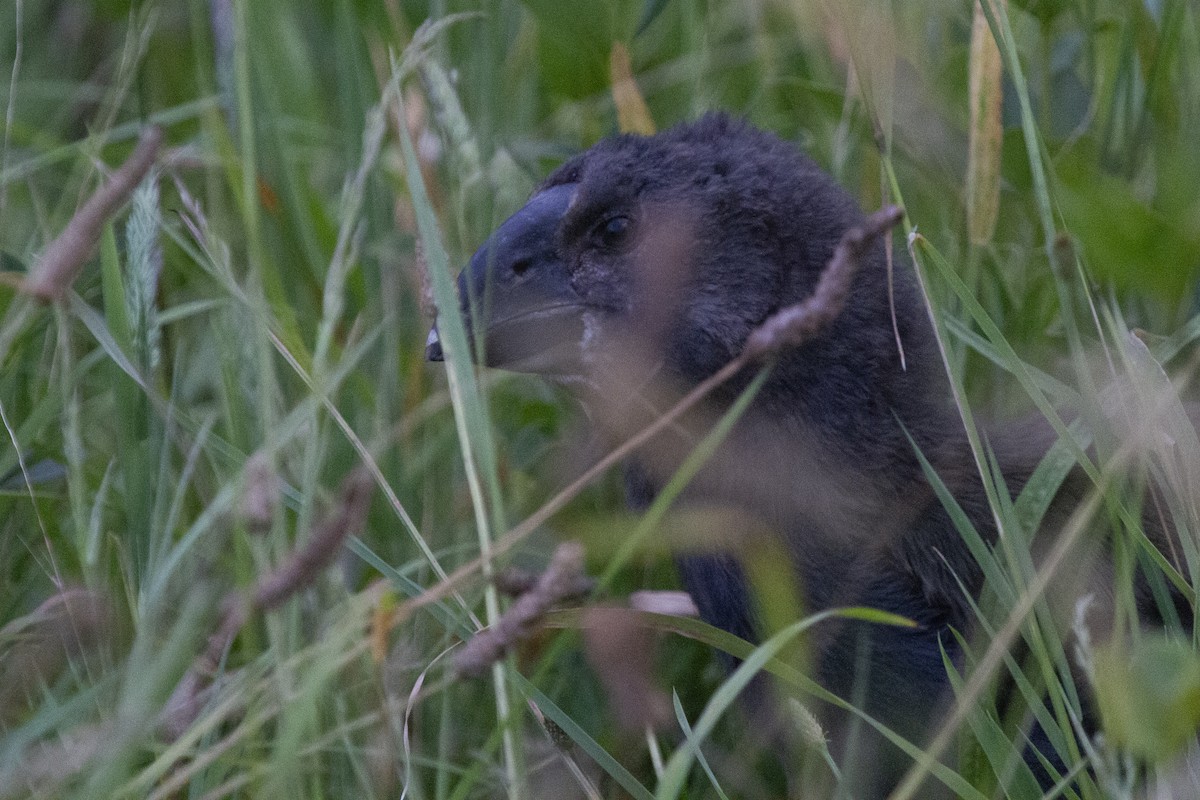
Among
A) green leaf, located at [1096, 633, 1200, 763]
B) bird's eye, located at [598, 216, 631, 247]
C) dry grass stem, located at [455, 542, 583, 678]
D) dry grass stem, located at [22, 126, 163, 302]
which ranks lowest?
green leaf, located at [1096, 633, 1200, 763]

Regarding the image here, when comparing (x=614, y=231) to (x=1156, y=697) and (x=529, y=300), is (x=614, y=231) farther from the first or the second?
(x=1156, y=697)

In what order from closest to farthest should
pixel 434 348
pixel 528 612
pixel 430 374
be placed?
1. pixel 528 612
2. pixel 434 348
3. pixel 430 374

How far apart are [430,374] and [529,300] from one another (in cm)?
53

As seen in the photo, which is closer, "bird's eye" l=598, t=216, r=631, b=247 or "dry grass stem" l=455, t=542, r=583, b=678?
"dry grass stem" l=455, t=542, r=583, b=678

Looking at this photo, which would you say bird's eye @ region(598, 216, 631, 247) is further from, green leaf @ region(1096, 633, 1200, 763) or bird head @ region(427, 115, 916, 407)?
green leaf @ region(1096, 633, 1200, 763)

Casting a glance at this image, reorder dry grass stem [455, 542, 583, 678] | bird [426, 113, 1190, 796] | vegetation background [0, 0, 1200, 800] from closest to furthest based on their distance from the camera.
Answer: dry grass stem [455, 542, 583, 678] < vegetation background [0, 0, 1200, 800] < bird [426, 113, 1190, 796]

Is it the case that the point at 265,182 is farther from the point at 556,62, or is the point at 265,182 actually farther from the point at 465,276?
the point at 465,276

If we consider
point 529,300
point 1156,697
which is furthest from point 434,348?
point 1156,697

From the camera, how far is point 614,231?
166cm

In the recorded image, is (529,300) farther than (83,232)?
Yes

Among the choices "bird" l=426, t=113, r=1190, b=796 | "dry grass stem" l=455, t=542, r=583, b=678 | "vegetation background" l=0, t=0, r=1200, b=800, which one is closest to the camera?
"dry grass stem" l=455, t=542, r=583, b=678

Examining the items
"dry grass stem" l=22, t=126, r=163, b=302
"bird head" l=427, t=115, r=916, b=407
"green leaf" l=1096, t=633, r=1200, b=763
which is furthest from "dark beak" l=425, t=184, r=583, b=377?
"green leaf" l=1096, t=633, r=1200, b=763

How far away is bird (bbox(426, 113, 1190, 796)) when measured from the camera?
5.12 feet

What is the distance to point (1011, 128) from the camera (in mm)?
1970
